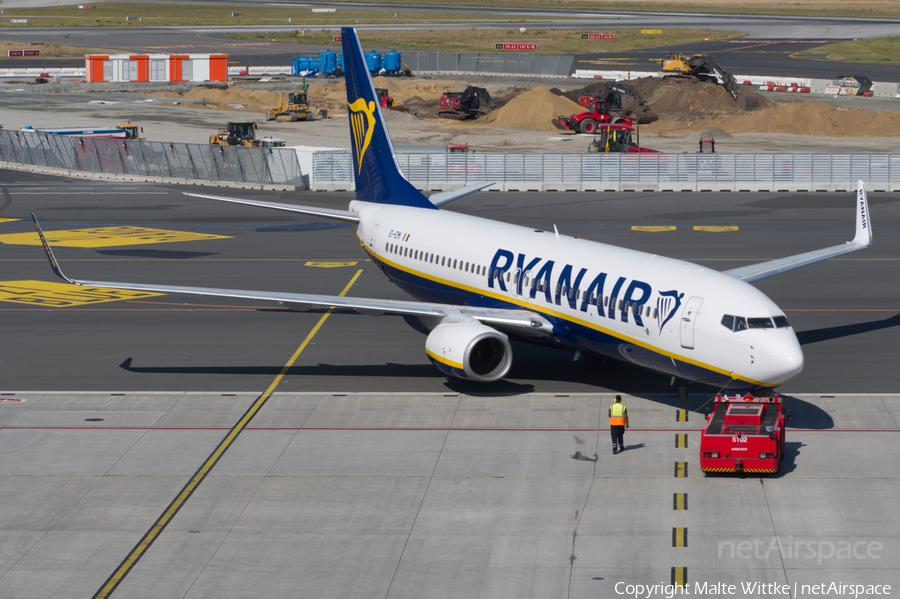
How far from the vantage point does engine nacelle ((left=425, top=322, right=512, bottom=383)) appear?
3222 centimetres

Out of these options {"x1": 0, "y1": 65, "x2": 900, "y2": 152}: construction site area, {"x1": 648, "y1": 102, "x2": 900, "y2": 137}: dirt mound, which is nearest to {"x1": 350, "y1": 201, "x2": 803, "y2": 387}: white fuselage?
{"x1": 0, "y1": 65, "x2": 900, "y2": 152}: construction site area

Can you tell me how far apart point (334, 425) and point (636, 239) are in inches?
1270

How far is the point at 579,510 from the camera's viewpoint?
24.9 meters

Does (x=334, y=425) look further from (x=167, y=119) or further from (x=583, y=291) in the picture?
(x=167, y=119)

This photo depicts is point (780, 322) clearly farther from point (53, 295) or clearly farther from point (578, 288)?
point (53, 295)

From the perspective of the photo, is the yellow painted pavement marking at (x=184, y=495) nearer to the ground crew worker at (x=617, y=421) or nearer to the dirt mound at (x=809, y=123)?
the ground crew worker at (x=617, y=421)

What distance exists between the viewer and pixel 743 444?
26.2m

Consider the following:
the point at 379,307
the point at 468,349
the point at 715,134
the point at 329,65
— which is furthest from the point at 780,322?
the point at 329,65

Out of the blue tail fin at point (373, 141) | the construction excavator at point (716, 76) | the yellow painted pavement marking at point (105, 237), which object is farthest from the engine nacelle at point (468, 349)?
the construction excavator at point (716, 76)

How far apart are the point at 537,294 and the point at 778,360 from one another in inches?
354

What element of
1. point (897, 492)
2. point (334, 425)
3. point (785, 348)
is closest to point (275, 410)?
point (334, 425)

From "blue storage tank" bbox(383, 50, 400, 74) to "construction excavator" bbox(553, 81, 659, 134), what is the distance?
157 ft

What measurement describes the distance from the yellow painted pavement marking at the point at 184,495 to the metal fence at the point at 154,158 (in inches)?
1704

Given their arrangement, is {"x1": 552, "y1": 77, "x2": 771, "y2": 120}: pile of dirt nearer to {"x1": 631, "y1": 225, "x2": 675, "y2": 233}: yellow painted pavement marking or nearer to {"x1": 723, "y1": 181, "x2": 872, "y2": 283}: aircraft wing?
{"x1": 631, "y1": 225, "x2": 675, "y2": 233}: yellow painted pavement marking
